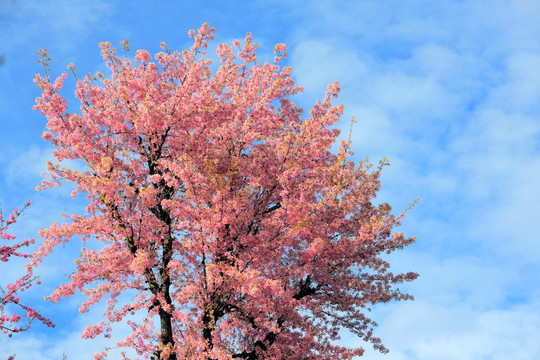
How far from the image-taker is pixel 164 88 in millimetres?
21484

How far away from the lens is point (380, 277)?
20969mm

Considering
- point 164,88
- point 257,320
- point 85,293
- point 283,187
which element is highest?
point 164,88

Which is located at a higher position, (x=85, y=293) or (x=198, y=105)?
(x=198, y=105)

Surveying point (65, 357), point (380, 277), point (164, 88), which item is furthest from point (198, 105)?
point (65, 357)

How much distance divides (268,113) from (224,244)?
23.7 feet

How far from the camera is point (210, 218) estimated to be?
17781mm

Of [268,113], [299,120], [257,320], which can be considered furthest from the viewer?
[299,120]

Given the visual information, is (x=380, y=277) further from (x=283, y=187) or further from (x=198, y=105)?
(x=198, y=105)

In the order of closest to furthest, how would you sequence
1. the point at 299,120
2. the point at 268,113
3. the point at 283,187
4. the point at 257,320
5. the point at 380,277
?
1. the point at 257,320
2. the point at 283,187
3. the point at 380,277
4. the point at 268,113
5. the point at 299,120

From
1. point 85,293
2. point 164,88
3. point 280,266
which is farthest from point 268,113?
point 85,293

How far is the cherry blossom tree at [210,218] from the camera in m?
18.1

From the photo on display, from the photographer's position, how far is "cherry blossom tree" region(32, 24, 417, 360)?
1806 centimetres

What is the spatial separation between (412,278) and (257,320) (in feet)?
24.2

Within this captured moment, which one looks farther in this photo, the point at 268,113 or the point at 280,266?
the point at 268,113
